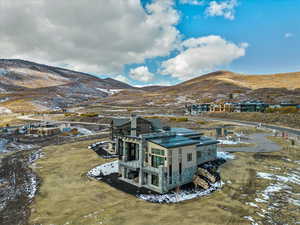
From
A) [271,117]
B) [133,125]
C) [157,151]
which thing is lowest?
[157,151]

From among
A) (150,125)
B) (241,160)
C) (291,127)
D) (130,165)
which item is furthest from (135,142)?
(291,127)

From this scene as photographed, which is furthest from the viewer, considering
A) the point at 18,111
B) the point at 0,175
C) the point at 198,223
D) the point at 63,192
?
the point at 18,111

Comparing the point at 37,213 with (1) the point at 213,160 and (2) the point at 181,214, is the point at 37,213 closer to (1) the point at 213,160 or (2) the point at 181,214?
(2) the point at 181,214

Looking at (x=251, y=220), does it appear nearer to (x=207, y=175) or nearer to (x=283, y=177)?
(x=207, y=175)

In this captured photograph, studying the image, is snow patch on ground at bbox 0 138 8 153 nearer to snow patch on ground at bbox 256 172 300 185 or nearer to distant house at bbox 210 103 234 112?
snow patch on ground at bbox 256 172 300 185

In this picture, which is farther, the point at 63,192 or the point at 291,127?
the point at 291,127

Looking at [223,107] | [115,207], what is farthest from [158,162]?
[223,107]

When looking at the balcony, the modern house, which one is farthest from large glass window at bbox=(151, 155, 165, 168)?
the balcony
